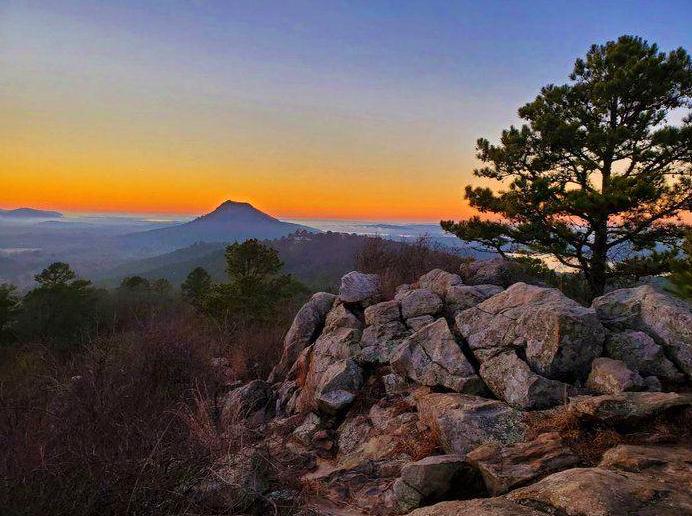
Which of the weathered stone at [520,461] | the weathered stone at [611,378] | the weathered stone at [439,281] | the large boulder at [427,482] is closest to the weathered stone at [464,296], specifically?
the weathered stone at [439,281]

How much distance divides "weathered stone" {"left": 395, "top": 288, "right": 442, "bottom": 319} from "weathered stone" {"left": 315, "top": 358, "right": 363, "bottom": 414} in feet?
7.61

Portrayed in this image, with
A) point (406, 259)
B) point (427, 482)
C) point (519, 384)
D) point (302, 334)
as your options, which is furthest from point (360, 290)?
point (427, 482)

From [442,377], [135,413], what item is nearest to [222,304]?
[135,413]

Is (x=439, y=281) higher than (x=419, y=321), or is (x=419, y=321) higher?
(x=439, y=281)

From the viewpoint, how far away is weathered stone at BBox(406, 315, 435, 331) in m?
11.2

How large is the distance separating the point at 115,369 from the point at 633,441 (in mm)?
11584

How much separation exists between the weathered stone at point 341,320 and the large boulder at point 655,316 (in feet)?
21.5

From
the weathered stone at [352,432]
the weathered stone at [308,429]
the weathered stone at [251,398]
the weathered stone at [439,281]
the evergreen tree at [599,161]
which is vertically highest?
the evergreen tree at [599,161]

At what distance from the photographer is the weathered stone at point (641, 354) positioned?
7375 millimetres

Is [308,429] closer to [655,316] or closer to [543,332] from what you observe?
[543,332]

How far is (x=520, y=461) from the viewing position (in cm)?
556

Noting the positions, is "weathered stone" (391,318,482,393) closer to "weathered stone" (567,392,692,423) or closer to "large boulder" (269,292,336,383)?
"weathered stone" (567,392,692,423)

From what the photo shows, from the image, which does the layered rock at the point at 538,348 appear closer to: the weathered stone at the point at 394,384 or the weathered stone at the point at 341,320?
the weathered stone at the point at 394,384

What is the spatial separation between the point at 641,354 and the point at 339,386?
6.54 meters
